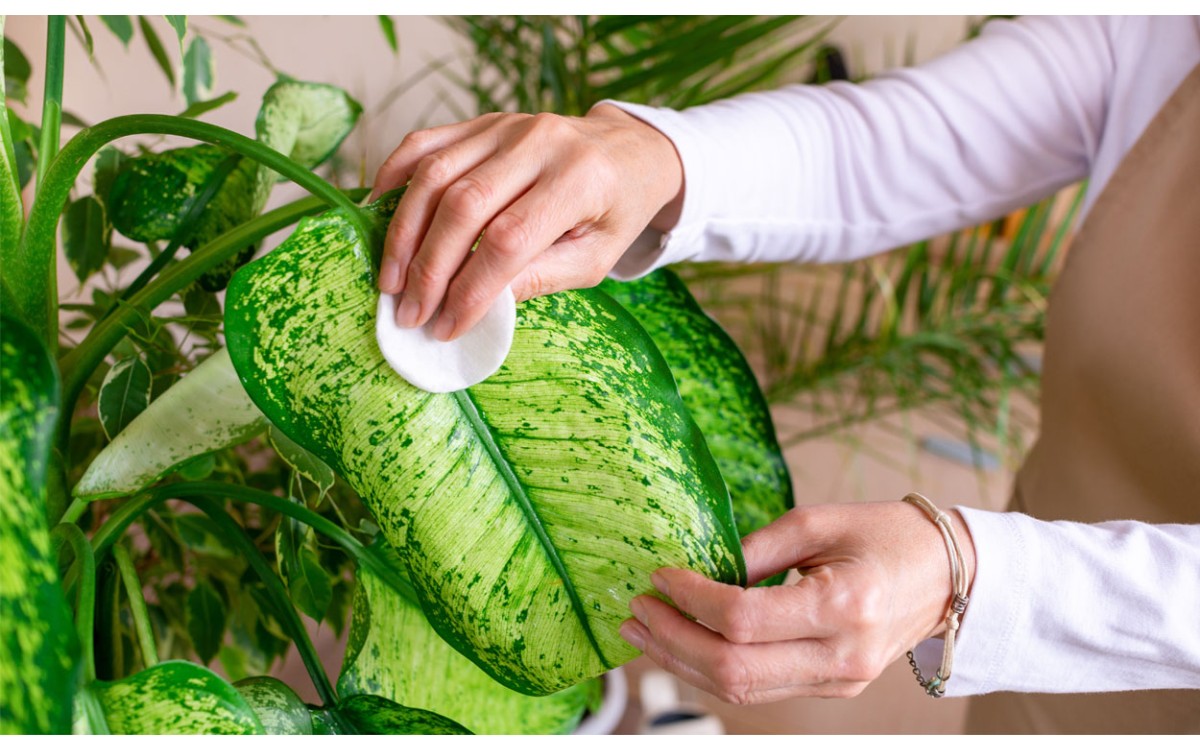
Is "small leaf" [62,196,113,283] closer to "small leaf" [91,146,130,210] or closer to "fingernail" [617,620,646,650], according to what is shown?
"small leaf" [91,146,130,210]

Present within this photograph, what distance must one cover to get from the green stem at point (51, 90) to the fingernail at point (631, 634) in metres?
0.34

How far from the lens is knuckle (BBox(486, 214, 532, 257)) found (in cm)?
38

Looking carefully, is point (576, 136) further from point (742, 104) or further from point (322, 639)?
point (322, 639)

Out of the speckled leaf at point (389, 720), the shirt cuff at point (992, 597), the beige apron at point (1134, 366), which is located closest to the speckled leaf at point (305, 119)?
the speckled leaf at point (389, 720)

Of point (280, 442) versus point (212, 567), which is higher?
point (280, 442)

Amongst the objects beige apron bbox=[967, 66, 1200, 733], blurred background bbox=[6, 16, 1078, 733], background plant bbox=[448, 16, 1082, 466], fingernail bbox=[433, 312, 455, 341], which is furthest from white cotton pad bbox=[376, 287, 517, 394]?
background plant bbox=[448, 16, 1082, 466]

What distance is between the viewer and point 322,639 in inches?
46.2

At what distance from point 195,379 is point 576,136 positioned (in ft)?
0.70

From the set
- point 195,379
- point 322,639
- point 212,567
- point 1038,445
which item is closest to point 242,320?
point 195,379

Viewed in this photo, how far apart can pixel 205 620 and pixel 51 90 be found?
342mm

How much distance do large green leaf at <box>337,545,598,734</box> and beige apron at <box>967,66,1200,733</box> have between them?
449 mm

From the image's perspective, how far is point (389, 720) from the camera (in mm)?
452

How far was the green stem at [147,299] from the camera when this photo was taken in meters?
0.43

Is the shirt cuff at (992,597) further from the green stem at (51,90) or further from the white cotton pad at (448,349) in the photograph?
the green stem at (51,90)
